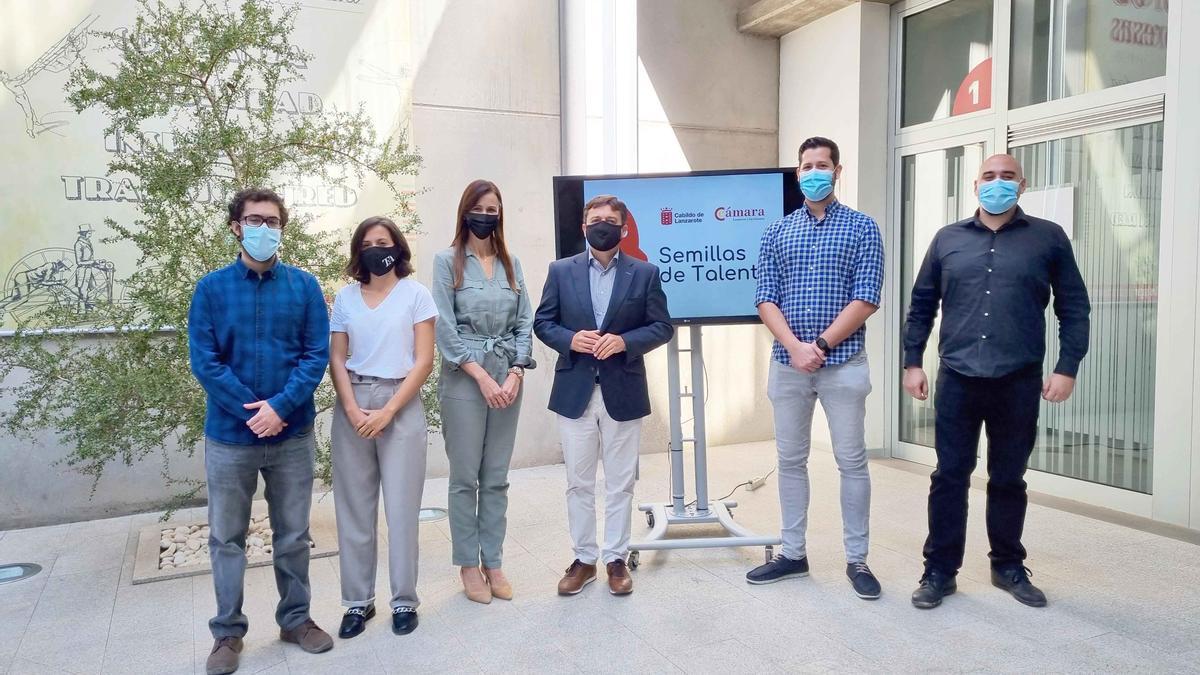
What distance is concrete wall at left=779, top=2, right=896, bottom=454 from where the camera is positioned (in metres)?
6.10

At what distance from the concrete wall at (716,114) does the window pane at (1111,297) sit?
7.42 ft

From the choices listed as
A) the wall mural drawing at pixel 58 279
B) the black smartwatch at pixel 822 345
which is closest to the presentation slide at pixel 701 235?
the black smartwatch at pixel 822 345

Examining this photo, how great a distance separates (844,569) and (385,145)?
9.59ft

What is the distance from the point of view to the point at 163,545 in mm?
4266

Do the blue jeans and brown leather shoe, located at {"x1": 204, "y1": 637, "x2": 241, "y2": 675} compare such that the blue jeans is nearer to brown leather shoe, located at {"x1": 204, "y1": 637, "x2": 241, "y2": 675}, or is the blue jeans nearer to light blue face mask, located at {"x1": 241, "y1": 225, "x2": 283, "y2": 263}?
brown leather shoe, located at {"x1": 204, "y1": 637, "x2": 241, "y2": 675}

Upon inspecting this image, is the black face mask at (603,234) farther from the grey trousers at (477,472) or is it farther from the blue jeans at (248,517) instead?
the blue jeans at (248,517)

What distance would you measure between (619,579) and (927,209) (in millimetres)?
3805

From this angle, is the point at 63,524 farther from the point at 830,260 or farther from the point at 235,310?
the point at 830,260

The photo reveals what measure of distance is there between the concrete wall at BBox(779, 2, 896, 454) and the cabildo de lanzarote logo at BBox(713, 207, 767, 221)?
2.27 m

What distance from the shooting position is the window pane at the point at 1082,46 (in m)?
4.59

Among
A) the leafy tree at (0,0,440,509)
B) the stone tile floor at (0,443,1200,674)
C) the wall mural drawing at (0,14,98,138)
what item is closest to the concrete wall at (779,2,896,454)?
the stone tile floor at (0,443,1200,674)

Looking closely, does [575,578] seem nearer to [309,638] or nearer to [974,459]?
[309,638]

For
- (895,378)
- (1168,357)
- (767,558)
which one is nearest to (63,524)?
(767,558)

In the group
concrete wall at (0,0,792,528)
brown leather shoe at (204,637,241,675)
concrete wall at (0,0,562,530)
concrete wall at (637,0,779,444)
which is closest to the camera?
brown leather shoe at (204,637,241,675)
